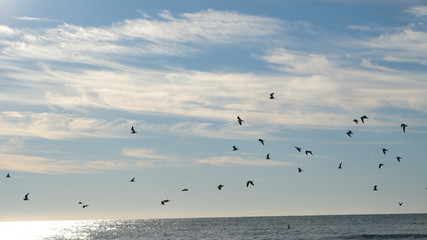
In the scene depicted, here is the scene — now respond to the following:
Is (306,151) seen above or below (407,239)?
above

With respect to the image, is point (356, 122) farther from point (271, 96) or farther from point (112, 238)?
point (112, 238)

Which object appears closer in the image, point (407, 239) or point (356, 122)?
point (356, 122)

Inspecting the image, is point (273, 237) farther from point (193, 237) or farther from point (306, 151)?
point (306, 151)

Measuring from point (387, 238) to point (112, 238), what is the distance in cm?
6208

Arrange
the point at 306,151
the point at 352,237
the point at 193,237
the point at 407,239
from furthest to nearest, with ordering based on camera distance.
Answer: the point at 193,237 → the point at 352,237 → the point at 407,239 → the point at 306,151

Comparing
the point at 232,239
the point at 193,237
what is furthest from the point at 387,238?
the point at 193,237

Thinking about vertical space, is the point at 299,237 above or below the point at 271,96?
below

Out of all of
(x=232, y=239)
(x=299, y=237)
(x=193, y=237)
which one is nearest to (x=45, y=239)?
(x=193, y=237)

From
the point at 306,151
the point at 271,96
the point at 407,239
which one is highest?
the point at 271,96

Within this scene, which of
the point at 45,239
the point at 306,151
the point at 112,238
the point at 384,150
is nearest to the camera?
the point at 384,150

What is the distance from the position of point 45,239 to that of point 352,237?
7615 centimetres

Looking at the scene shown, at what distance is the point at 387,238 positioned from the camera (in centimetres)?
11838

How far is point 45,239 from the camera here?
16138 centimetres

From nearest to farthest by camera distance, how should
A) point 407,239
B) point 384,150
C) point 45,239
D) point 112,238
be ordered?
point 384,150
point 407,239
point 112,238
point 45,239
